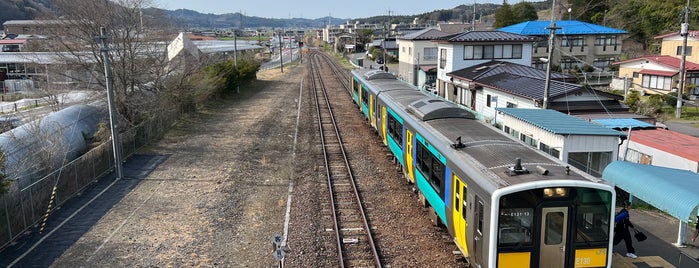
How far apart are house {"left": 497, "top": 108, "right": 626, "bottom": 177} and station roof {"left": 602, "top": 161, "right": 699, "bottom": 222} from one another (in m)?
1.39

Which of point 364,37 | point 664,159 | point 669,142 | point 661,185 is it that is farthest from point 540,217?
point 364,37

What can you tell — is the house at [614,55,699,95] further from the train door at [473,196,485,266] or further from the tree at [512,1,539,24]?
the tree at [512,1,539,24]

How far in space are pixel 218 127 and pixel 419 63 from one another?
69.4 ft

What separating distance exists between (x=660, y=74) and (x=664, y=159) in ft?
75.7

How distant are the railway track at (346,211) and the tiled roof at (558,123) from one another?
5.10 meters

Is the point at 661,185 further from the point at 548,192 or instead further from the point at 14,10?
the point at 14,10

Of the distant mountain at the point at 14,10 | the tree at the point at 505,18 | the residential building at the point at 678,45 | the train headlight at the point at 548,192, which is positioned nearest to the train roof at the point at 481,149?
the train headlight at the point at 548,192

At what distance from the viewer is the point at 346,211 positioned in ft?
41.2

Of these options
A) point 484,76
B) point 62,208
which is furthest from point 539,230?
point 484,76

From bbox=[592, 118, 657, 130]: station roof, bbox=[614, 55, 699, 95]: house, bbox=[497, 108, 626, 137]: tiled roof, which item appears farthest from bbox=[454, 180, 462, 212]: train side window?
bbox=[614, 55, 699, 95]: house

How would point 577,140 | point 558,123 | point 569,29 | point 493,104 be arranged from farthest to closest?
point 569,29 → point 493,104 → point 558,123 → point 577,140

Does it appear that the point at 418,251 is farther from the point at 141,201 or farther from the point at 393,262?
the point at 141,201

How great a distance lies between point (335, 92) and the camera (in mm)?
38312

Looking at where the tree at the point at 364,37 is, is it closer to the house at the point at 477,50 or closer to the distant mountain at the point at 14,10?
the distant mountain at the point at 14,10
